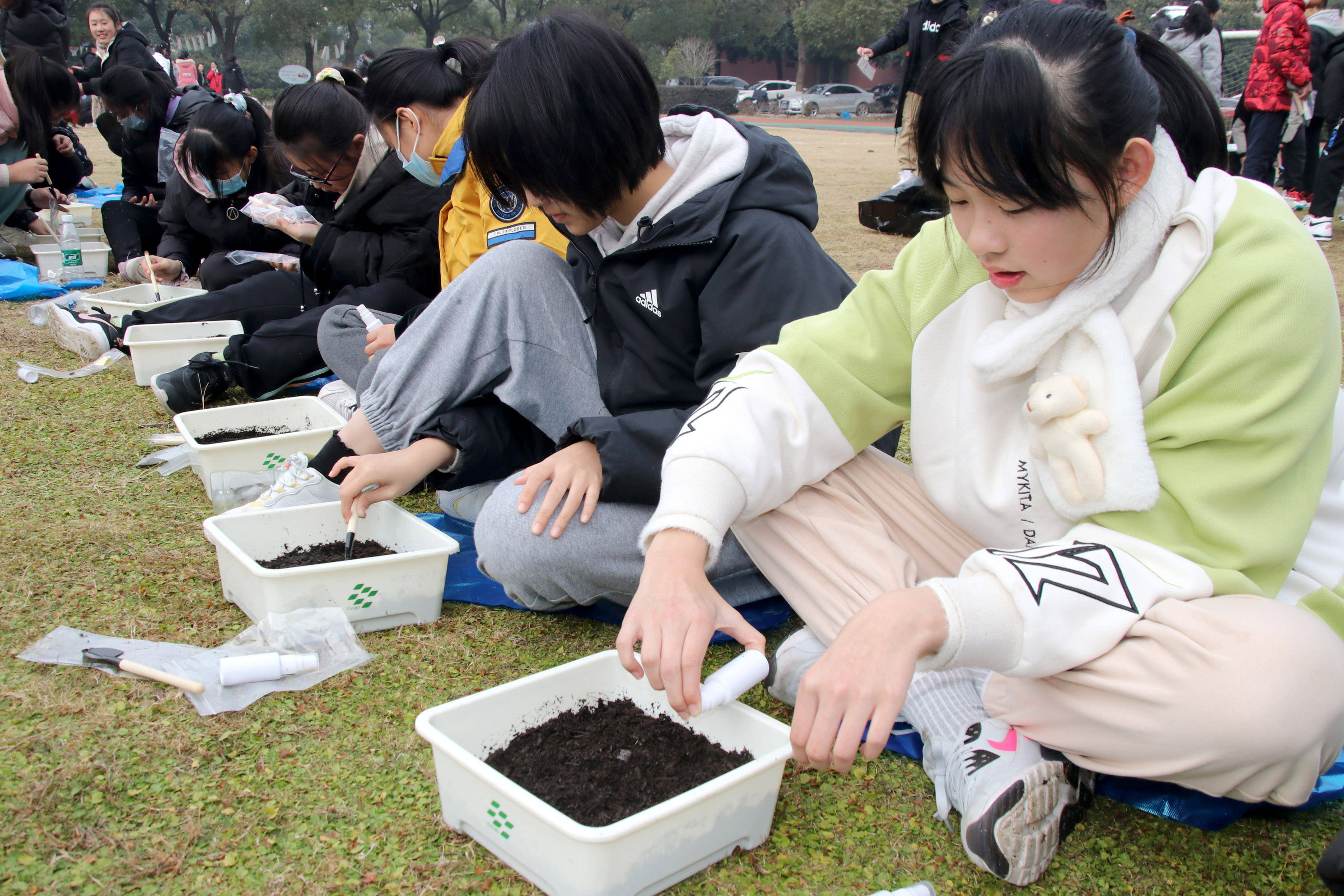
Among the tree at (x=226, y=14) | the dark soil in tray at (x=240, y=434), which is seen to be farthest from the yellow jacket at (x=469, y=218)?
the tree at (x=226, y=14)

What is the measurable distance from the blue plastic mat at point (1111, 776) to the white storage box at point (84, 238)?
4.48 m

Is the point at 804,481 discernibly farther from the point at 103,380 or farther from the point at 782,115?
the point at 782,115

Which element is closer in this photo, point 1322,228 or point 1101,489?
point 1101,489

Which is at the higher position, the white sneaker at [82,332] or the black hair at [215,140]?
the black hair at [215,140]

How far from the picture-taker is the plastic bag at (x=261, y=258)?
12.1 feet

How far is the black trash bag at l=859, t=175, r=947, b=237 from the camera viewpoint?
610cm

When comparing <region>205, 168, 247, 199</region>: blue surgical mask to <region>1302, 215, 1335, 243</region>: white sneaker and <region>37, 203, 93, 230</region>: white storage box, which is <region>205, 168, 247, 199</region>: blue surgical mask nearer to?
<region>37, 203, 93, 230</region>: white storage box

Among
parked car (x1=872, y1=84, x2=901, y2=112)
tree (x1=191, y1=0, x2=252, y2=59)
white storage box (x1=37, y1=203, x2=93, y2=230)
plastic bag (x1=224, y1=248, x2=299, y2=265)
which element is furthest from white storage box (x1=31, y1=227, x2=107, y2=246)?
tree (x1=191, y1=0, x2=252, y2=59)

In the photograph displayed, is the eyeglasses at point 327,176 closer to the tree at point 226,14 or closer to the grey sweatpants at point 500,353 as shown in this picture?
the grey sweatpants at point 500,353

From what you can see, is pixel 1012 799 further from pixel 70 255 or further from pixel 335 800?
pixel 70 255

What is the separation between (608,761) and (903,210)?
5464mm

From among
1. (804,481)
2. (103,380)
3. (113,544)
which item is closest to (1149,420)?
(804,481)

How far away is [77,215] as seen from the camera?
5648 mm

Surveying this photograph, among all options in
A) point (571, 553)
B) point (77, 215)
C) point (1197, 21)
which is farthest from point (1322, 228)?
point (77, 215)
